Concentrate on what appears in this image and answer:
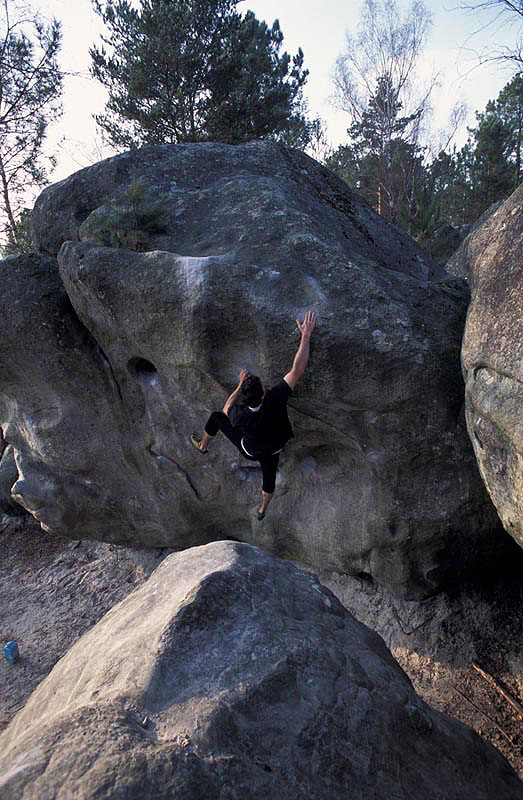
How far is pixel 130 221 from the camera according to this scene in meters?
5.36

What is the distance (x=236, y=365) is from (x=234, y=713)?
2944 mm

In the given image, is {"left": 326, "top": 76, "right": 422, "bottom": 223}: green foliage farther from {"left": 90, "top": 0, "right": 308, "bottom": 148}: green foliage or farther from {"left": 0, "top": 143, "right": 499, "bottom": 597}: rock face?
{"left": 0, "top": 143, "right": 499, "bottom": 597}: rock face

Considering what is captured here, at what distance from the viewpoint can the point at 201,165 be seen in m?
6.01

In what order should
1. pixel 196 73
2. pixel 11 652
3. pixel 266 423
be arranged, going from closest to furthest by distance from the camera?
pixel 266 423 < pixel 11 652 < pixel 196 73

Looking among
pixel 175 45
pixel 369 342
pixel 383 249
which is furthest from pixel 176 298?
pixel 175 45

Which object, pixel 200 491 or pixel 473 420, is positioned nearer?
pixel 473 420

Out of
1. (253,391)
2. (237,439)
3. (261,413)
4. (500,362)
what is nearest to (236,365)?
(253,391)

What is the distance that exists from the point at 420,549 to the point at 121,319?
3521 mm

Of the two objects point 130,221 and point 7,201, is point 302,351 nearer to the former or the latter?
point 130,221

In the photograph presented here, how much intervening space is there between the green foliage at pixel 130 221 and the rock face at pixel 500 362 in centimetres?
322

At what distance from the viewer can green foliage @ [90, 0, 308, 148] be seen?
13.1 meters

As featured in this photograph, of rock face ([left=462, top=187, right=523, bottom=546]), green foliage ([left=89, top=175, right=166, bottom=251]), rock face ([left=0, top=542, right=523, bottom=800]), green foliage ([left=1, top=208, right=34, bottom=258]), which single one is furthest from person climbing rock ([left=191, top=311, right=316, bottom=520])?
green foliage ([left=1, top=208, right=34, bottom=258])

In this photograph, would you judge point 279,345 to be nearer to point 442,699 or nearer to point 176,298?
point 176,298

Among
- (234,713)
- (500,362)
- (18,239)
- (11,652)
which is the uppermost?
(18,239)
